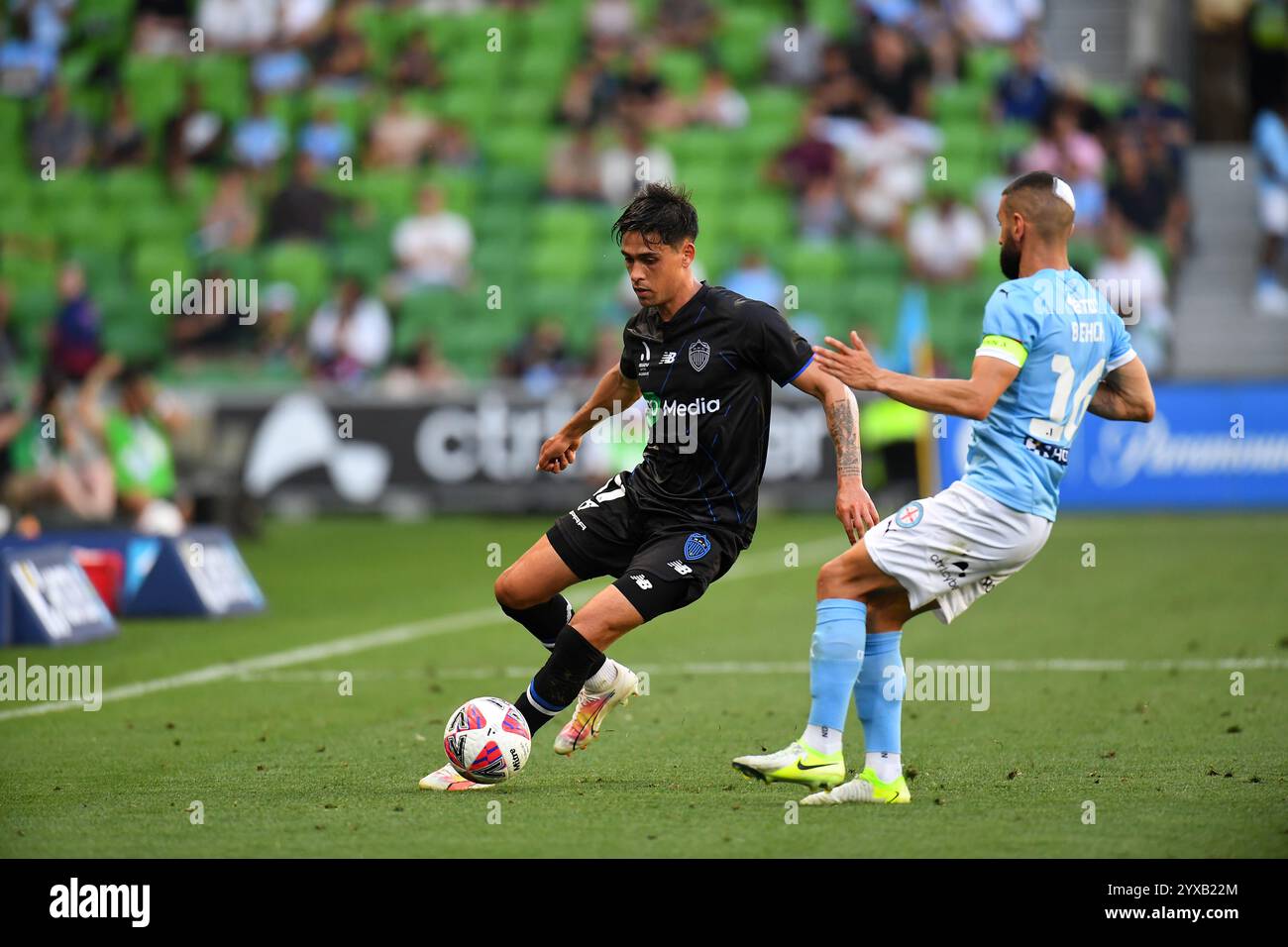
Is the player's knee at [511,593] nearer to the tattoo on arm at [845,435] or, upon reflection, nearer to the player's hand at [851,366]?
the tattoo on arm at [845,435]

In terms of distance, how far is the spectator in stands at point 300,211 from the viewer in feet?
82.1

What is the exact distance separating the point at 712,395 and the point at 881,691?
1255mm

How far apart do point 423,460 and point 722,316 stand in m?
14.6

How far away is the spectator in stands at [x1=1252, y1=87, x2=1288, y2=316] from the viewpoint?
23781 millimetres

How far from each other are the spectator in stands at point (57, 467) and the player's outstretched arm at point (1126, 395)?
10.9 meters

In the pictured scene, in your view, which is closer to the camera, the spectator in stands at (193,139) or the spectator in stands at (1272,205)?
the spectator in stands at (1272,205)

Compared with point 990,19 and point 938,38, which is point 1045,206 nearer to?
point 938,38

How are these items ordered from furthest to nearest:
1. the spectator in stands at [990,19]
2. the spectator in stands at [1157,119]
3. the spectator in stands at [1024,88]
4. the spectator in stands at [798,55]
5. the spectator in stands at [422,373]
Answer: the spectator in stands at [798,55] → the spectator in stands at [990,19] → the spectator in stands at [1024,88] → the spectator in stands at [1157,119] → the spectator in stands at [422,373]

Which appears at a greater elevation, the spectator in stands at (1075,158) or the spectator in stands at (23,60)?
the spectator in stands at (23,60)

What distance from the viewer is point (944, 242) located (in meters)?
23.3

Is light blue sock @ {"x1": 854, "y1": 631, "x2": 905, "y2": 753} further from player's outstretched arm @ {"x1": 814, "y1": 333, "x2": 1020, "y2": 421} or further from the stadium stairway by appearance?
the stadium stairway

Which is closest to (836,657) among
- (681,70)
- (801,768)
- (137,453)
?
(801,768)

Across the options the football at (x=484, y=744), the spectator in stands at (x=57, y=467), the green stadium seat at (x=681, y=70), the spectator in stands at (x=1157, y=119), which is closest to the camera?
the football at (x=484, y=744)

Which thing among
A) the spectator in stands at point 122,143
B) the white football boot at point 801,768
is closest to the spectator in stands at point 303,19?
the spectator in stands at point 122,143
